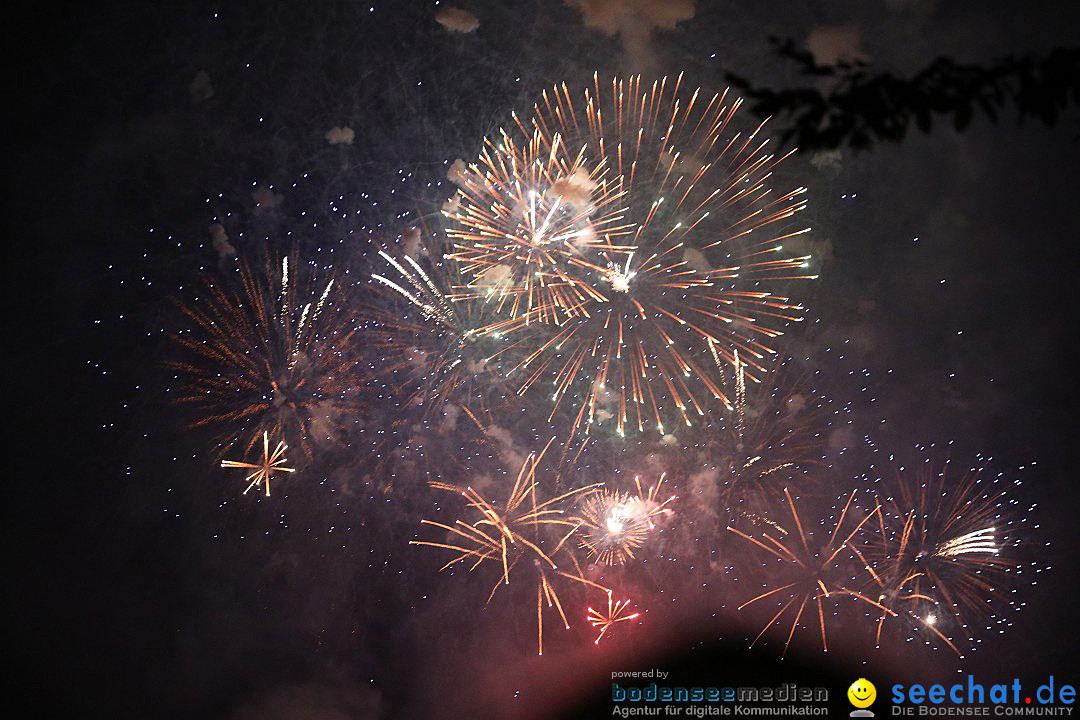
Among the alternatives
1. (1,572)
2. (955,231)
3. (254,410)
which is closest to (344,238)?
(254,410)

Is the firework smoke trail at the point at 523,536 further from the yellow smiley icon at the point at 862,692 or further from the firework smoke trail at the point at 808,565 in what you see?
the yellow smiley icon at the point at 862,692

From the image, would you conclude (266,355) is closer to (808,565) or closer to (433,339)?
(433,339)

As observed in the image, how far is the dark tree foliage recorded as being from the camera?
2318 millimetres

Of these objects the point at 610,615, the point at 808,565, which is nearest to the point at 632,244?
the point at 808,565

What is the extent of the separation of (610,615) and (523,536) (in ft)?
4.62

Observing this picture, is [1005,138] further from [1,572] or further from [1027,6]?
[1,572]

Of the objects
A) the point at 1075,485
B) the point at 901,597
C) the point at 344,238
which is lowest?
the point at 901,597

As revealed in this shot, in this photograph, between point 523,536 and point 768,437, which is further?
point 523,536

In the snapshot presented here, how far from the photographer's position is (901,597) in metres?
8.05

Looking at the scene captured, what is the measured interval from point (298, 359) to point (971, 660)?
8120mm

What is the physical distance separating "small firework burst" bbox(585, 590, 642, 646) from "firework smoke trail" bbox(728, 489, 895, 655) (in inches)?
53.0

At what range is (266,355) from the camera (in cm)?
724

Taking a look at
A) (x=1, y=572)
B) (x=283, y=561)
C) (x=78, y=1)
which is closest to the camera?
(x=78, y=1)

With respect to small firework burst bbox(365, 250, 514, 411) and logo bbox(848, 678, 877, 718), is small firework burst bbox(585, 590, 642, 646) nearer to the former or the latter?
logo bbox(848, 678, 877, 718)
